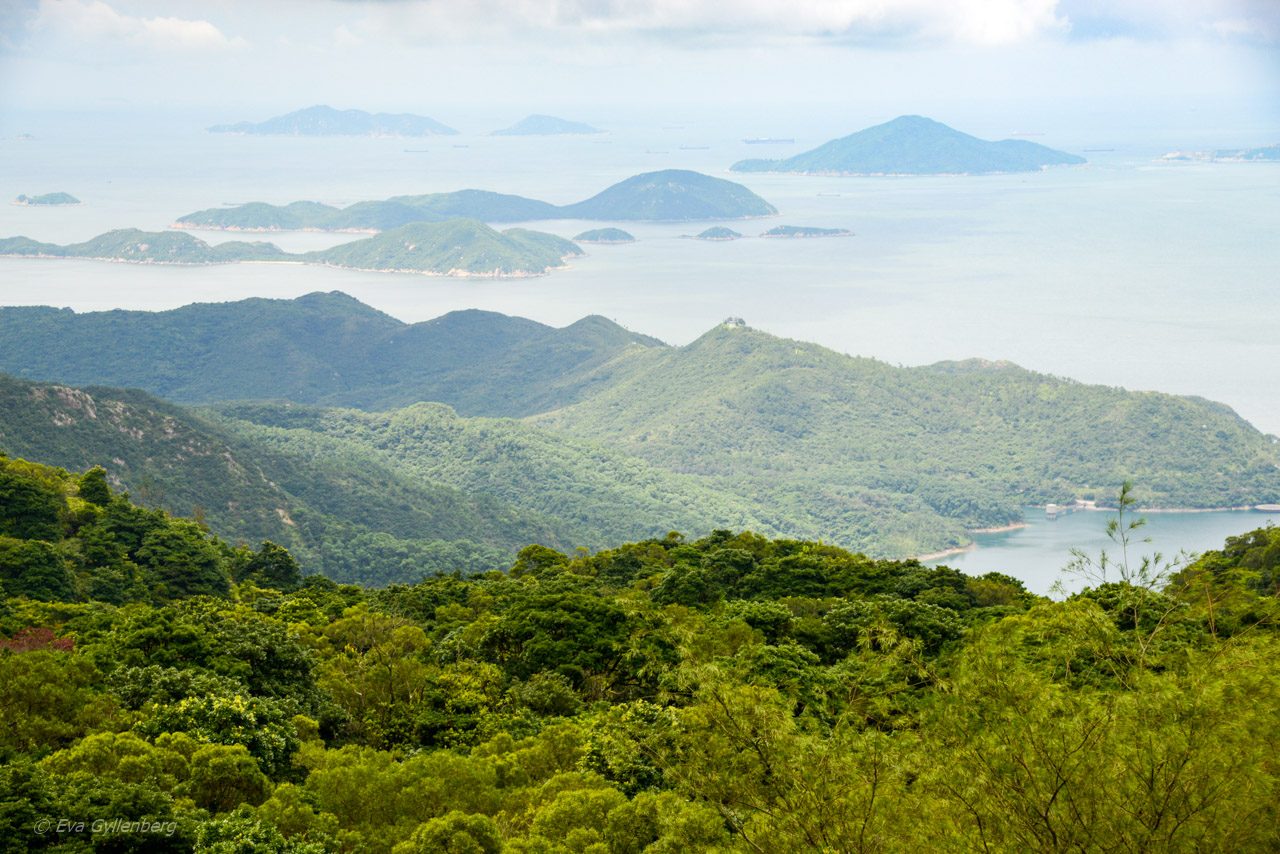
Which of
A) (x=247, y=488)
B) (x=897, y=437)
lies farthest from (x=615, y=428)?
(x=247, y=488)

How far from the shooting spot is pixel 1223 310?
569 ft

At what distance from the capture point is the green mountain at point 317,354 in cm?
15012

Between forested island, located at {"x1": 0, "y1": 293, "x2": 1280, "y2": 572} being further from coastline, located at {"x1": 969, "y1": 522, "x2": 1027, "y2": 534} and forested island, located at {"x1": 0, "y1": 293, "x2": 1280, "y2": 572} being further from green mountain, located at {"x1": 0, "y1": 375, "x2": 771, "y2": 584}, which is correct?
coastline, located at {"x1": 969, "y1": 522, "x2": 1027, "y2": 534}

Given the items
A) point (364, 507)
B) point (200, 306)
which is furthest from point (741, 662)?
point (200, 306)

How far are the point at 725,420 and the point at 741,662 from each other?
10585 centimetres

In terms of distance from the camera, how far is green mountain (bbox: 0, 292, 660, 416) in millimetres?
150125

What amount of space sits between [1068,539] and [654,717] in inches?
3119

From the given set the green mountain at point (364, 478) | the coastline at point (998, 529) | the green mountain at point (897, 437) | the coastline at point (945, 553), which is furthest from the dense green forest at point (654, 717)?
the green mountain at point (897, 437)

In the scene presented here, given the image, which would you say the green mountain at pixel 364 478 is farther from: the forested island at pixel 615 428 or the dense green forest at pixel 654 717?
the dense green forest at pixel 654 717

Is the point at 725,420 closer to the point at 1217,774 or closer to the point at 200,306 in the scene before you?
the point at 200,306

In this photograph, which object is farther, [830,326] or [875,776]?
[830,326]

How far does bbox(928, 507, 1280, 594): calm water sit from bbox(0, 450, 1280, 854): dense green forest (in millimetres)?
50691

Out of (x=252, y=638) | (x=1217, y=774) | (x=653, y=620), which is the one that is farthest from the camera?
(x=653, y=620)

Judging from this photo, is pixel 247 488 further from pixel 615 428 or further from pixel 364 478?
pixel 615 428
